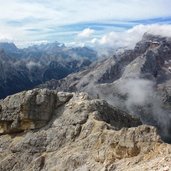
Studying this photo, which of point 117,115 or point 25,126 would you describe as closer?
point 25,126

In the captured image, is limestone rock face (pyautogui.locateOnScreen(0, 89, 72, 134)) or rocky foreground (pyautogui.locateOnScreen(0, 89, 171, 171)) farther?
limestone rock face (pyautogui.locateOnScreen(0, 89, 72, 134))

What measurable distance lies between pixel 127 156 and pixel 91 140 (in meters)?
9.41

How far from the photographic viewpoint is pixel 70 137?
2746 inches

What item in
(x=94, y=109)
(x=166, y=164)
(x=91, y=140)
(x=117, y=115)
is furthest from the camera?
(x=117, y=115)

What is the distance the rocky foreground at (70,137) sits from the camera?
58.0 m

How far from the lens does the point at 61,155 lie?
219 ft

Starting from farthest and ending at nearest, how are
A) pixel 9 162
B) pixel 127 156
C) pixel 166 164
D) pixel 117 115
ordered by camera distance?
1. pixel 117 115
2. pixel 9 162
3. pixel 127 156
4. pixel 166 164

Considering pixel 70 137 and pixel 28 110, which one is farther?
pixel 28 110

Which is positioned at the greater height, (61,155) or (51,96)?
(51,96)

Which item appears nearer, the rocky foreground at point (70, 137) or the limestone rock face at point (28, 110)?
the rocky foreground at point (70, 137)

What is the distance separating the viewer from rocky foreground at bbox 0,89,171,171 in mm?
58031

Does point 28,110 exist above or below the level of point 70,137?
above

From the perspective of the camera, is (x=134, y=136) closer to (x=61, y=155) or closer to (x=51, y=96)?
(x=61, y=155)

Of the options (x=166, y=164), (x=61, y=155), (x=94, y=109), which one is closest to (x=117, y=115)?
(x=94, y=109)
